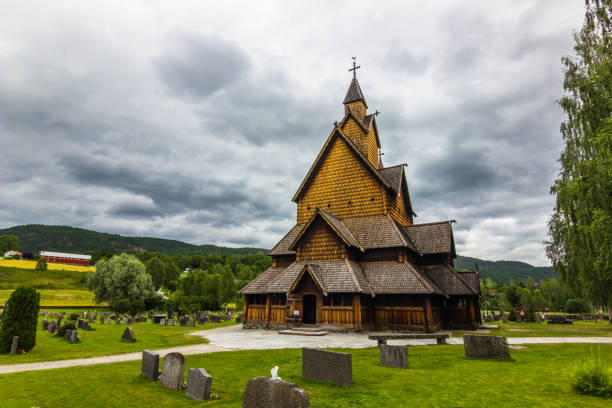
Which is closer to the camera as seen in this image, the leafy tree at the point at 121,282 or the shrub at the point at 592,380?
the shrub at the point at 592,380

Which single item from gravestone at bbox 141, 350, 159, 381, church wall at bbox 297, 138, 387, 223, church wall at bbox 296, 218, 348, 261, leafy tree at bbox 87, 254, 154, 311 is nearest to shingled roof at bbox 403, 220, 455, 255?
church wall at bbox 297, 138, 387, 223

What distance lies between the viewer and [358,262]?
971 inches

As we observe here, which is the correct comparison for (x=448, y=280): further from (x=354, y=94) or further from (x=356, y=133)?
(x=354, y=94)

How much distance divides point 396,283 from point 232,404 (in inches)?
664

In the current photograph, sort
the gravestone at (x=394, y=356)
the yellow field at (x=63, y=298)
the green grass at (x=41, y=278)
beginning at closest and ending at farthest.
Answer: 1. the gravestone at (x=394, y=356)
2. the yellow field at (x=63, y=298)
3. the green grass at (x=41, y=278)

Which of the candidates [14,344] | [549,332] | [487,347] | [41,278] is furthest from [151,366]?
[41,278]

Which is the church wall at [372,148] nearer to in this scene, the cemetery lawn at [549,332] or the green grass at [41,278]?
the cemetery lawn at [549,332]

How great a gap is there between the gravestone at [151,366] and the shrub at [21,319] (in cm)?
897

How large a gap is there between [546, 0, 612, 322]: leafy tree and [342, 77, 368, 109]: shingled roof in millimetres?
16298

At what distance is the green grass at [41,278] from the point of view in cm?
7706

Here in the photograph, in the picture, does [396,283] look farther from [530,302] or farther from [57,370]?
[530,302]

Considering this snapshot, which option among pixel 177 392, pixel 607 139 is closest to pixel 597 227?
pixel 607 139

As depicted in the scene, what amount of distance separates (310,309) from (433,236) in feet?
39.7

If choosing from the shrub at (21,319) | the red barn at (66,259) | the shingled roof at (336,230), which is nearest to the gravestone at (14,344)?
the shrub at (21,319)
